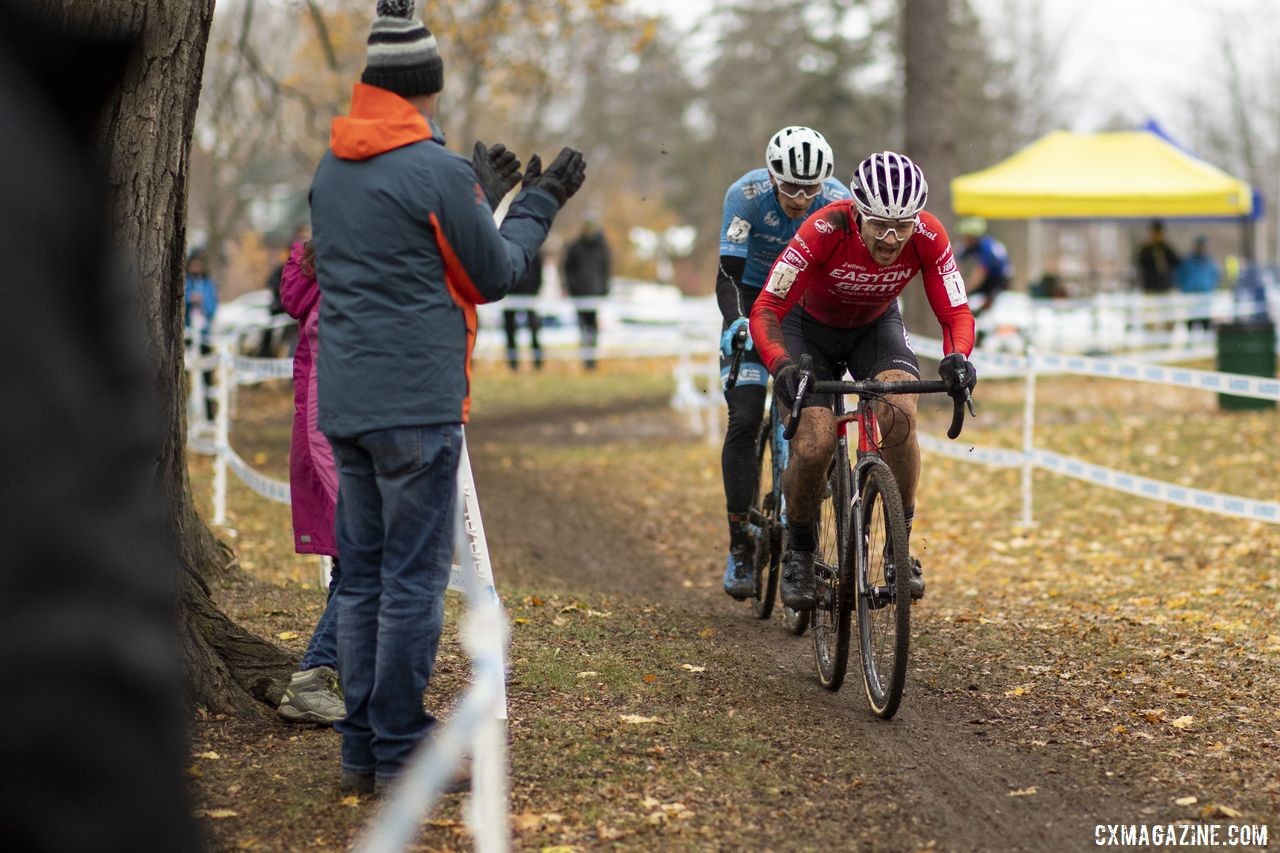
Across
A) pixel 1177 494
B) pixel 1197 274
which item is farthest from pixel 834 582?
pixel 1197 274

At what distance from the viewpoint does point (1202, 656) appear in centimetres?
658

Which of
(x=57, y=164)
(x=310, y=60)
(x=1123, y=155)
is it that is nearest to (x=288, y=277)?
(x=57, y=164)

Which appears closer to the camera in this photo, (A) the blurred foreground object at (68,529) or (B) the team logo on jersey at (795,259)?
(A) the blurred foreground object at (68,529)

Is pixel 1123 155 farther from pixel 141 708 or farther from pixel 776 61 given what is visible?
pixel 776 61

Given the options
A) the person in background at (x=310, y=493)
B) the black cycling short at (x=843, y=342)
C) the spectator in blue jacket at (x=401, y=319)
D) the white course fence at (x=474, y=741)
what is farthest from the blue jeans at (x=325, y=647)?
the black cycling short at (x=843, y=342)

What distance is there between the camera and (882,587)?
17.9 ft

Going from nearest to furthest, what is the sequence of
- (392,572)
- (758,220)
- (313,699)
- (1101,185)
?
(392,572) < (313,699) < (758,220) < (1101,185)

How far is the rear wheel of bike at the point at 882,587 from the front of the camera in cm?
520

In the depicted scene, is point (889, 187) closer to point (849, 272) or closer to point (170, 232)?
point (849, 272)

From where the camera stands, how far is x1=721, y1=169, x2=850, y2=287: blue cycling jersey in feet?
23.3

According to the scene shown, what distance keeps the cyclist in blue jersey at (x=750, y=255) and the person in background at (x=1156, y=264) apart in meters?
23.9

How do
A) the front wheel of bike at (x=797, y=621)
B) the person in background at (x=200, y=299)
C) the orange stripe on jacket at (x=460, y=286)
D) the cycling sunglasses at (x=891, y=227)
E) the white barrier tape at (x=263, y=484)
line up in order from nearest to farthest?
the orange stripe on jacket at (x=460, y=286)
the cycling sunglasses at (x=891, y=227)
the front wheel of bike at (x=797, y=621)
the white barrier tape at (x=263, y=484)
the person in background at (x=200, y=299)

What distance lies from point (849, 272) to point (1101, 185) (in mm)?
20591

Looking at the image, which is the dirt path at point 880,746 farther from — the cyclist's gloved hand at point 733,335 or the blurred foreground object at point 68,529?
the blurred foreground object at point 68,529
